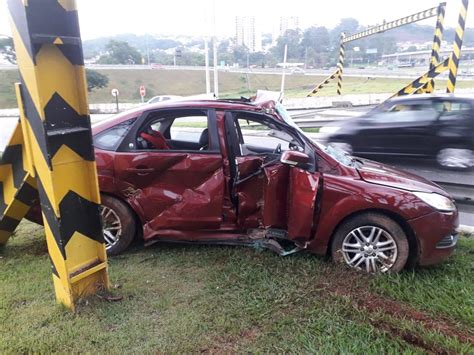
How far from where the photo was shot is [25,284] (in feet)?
12.0

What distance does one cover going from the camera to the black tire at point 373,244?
144 inches

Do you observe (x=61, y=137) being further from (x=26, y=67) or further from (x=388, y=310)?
(x=388, y=310)

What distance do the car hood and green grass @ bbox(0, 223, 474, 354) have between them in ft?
2.53

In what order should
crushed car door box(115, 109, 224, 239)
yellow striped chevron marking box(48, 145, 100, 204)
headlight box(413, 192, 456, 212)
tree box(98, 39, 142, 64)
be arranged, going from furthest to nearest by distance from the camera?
tree box(98, 39, 142, 64) → crushed car door box(115, 109, 224, 239) → headlight box(413, 192, 456, 212) → yellow striped chevron marking box(48, 145, 100, 204)

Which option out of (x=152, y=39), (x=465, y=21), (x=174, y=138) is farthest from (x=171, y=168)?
(x=152, y=39)

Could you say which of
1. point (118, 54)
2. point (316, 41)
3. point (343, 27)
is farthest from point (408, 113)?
point (118, 54)

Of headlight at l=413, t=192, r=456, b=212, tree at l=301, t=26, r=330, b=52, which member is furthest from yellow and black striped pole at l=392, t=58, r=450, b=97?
tree at l=301, t=26, r=330, b=52

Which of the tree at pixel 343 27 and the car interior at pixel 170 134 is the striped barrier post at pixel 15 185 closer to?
the car interior at pixel 170 134

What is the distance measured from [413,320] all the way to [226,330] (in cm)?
140

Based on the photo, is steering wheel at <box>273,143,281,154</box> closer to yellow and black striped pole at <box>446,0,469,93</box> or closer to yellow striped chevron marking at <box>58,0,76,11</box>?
yellow striped chevron marking at <box>58,0,76,11</box>

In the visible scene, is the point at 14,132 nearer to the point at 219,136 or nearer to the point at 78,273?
the point at 78,273

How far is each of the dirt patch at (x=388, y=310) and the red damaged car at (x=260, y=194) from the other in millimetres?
266

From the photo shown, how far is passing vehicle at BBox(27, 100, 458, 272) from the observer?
12.1ft

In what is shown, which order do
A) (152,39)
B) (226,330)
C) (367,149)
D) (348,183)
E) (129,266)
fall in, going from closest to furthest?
(226,330) → (348,183) → (129,266) → (367,149) → (152,39)
